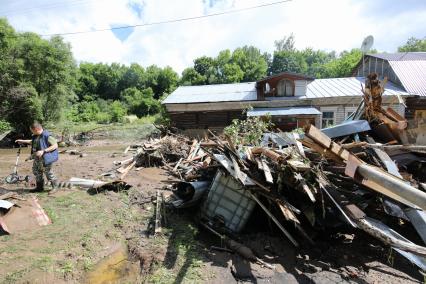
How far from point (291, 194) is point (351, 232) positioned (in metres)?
1.25

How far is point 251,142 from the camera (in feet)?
23.9

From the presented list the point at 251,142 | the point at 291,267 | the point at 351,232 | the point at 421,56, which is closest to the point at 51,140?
the point at 251,142

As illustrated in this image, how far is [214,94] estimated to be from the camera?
21.5 m

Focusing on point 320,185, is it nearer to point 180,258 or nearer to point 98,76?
point 180,258

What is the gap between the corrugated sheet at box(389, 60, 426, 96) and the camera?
1902cm

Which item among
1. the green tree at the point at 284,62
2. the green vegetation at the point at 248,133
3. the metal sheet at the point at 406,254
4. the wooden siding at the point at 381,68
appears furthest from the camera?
the green tree at the point at 284,62

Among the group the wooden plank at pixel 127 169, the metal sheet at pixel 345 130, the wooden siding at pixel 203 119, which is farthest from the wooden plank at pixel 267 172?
the wooden siding at pixel 203 119

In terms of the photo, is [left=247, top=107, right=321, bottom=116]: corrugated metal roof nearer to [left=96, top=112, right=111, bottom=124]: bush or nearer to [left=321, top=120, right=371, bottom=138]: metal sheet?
[left=321, top=120, right=371, bottom=138]: metal sheet

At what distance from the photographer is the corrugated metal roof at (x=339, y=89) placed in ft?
62.0

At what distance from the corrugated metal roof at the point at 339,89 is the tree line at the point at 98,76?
17.5 m

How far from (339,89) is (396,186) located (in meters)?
18.3

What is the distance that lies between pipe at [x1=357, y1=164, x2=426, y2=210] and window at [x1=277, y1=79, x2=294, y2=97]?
53.8 feet

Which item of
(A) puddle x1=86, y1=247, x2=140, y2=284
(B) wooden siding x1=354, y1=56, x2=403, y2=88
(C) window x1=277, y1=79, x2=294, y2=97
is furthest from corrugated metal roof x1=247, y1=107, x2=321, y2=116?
(A) puddle x1=86, y1=247, x2=140, y2=284

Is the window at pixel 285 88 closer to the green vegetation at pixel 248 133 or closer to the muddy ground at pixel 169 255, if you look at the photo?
the green vegetation at pixel 248 133
